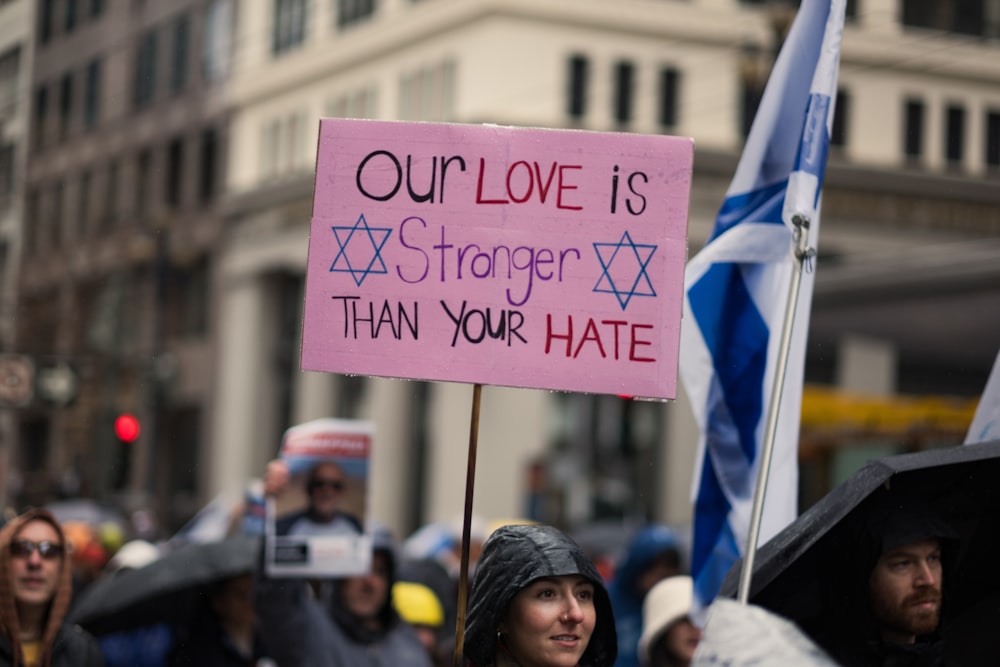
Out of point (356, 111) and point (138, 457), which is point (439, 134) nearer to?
point (356, 111)

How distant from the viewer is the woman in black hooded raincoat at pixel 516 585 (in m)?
4.33

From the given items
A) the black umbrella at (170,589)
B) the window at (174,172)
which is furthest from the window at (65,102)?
the black umbrella at (170,589)

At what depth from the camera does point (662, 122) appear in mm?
36625

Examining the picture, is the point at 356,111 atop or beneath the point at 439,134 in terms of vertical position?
atop

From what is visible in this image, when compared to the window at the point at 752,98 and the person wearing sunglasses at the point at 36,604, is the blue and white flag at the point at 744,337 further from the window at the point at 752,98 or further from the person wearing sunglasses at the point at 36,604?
the window at the point at 752,98

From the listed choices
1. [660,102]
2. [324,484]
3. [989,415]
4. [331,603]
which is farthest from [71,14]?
[989,415]

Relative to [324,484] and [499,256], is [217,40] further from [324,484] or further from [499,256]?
[499,256]

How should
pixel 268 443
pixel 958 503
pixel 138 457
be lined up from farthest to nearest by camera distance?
pixel 138 457, pixel 268 443, pixel 958 503

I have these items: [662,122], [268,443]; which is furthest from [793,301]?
[268,443]

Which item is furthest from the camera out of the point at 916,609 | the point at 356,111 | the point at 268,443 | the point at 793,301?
the point at 268,443

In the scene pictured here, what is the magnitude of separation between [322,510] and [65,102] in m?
42.2

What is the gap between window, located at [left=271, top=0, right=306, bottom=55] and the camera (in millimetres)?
41781

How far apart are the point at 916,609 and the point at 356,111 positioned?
35272 mm

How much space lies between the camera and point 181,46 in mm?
46406
